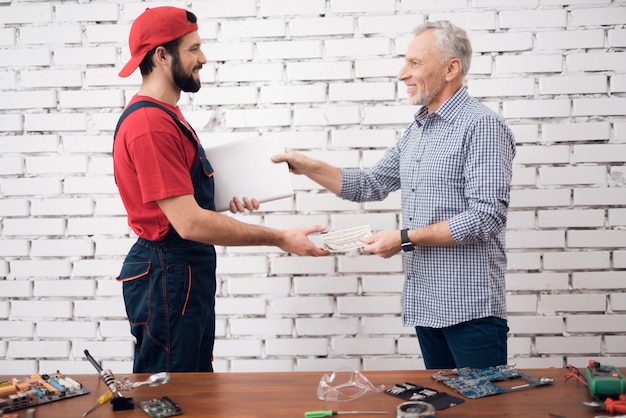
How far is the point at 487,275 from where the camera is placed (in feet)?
7.01

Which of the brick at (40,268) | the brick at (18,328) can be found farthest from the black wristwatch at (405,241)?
the brick at (18,328)

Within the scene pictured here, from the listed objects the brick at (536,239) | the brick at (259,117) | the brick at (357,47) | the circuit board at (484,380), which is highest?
the brick at (357,47)

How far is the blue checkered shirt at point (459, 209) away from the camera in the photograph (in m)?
2.05

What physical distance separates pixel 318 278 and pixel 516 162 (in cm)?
107

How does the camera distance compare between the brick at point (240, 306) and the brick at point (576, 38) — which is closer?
the brick at point (576, 38)

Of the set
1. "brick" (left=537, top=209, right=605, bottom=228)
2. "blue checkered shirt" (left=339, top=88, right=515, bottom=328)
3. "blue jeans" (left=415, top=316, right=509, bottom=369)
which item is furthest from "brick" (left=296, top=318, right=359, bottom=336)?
"brick" (left=537, top=209, right=605, bottom=228)

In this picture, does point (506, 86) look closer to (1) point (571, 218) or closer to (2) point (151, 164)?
(1) point (571, 218)

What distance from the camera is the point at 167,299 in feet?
6.53

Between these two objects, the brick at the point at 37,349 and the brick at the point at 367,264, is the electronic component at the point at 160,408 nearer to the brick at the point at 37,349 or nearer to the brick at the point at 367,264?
the brick at the point at 367,264

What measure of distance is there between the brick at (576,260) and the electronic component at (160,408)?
1990mm

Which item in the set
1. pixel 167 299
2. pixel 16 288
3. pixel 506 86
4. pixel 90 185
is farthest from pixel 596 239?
pixel 16 288

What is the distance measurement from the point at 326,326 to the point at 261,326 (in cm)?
31

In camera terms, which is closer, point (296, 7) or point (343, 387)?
point (343, 387)

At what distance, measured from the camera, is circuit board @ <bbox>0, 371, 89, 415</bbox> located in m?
1.49
